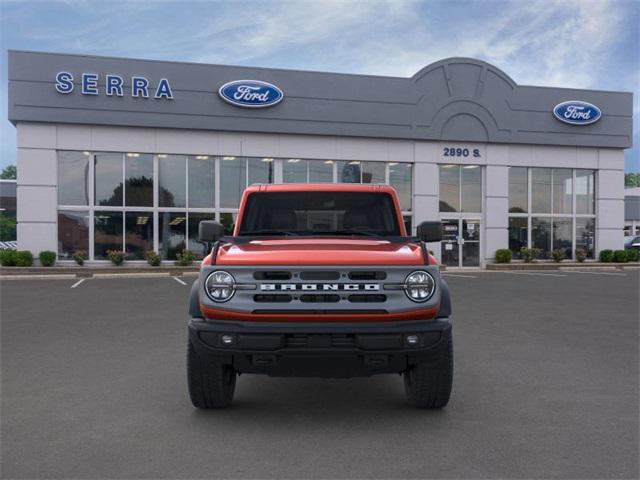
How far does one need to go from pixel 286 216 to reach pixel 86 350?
3.63 m

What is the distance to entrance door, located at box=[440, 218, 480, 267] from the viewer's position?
24.5m

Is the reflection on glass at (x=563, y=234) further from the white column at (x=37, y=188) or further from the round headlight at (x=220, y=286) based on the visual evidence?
the round headlight at (x=220, y=286)

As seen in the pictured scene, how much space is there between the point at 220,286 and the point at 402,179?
20907 millimetres

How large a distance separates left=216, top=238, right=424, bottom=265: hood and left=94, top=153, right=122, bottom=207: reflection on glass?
18384mm

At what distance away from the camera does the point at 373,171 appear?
23797mm

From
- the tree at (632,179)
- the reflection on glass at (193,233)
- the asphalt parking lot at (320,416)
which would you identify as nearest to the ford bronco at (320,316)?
the asphalt parking lot at (320,416)

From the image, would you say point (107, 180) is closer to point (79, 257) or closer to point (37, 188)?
point (37, 188)

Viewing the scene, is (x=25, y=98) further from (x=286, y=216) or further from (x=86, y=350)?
(x=286, y=216)

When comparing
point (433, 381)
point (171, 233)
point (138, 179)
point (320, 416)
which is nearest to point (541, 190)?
point (171, 233)

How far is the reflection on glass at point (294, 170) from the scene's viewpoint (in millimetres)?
22984

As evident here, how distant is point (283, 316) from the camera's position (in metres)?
3.90

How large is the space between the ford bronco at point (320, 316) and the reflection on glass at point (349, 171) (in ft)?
63.1

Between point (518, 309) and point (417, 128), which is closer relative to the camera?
point (518, 309)

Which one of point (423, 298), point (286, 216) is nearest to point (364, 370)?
point (423, 298)
